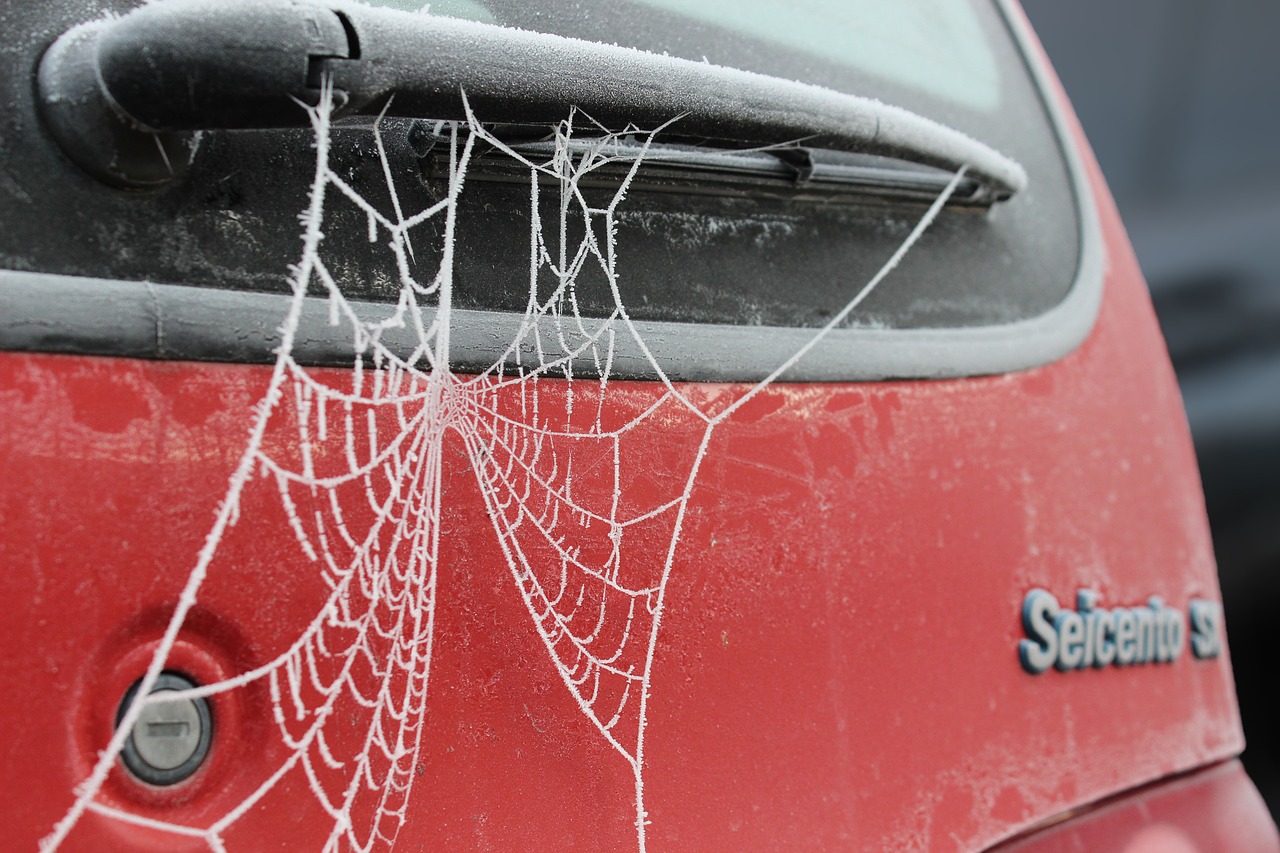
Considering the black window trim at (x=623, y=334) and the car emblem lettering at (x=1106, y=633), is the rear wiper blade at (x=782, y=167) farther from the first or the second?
the car emblem lettering at (x=1106, y=633)

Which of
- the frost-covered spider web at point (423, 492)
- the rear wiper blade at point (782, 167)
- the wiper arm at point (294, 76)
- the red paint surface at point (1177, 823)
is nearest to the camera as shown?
the wiper arm at point (294, 76)

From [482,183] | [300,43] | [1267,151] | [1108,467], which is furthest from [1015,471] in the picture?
[1267,151]

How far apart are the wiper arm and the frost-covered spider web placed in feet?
0.11

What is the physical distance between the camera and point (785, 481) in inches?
49.2

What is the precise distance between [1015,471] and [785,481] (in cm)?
36

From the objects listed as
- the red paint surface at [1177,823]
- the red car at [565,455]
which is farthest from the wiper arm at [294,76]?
the red paint surface at [1177,823]

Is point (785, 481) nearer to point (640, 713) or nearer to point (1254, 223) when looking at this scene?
point (640, 713)

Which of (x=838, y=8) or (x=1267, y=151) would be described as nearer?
(x=838, y=8)

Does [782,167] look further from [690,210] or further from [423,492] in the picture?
[423,492]

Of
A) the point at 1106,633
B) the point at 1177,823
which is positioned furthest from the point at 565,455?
the point at 1177,823

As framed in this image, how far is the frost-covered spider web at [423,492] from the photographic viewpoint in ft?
3.09

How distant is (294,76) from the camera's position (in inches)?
32.6

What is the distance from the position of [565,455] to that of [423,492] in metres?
0.14

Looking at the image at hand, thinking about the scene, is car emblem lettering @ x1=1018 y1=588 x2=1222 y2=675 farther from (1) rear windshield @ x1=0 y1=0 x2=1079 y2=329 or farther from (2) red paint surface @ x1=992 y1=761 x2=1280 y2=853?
(1) rear windshield @ x1=0 y1=0 x2=1079 y2=329
